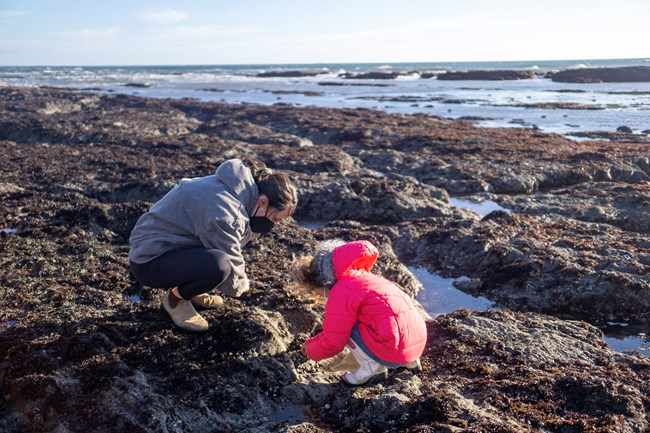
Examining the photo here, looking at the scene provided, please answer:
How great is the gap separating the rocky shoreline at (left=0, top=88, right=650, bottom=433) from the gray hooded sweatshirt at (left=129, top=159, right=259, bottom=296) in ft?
2.02

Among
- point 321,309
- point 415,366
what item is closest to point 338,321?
point 415,366

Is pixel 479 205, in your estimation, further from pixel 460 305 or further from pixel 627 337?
pixel 627 337

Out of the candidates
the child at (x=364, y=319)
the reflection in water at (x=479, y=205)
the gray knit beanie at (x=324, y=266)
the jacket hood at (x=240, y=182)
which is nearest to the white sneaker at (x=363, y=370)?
the child at (x=364, y=319)

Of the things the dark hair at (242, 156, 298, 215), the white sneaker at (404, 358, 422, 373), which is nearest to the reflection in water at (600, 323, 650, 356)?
the white sneaker at (404, 358, 422, 373)

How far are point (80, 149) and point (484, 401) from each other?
11.3 metres

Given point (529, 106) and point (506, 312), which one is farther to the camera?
point (529, 106)

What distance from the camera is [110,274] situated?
528 centimetres

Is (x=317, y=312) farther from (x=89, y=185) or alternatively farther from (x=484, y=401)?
(x=89, y=185)

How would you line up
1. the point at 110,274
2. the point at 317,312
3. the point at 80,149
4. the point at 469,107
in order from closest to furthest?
the point at 317,312, the point at 110,274, the point at 80,149, the point at 469,107

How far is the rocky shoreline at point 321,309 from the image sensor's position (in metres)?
3.16

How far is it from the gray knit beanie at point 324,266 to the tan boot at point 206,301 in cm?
88

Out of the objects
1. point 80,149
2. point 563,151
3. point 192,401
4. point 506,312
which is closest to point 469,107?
point 563,151

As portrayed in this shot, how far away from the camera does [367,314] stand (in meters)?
3.35

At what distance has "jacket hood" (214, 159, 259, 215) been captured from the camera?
3.47 meters
